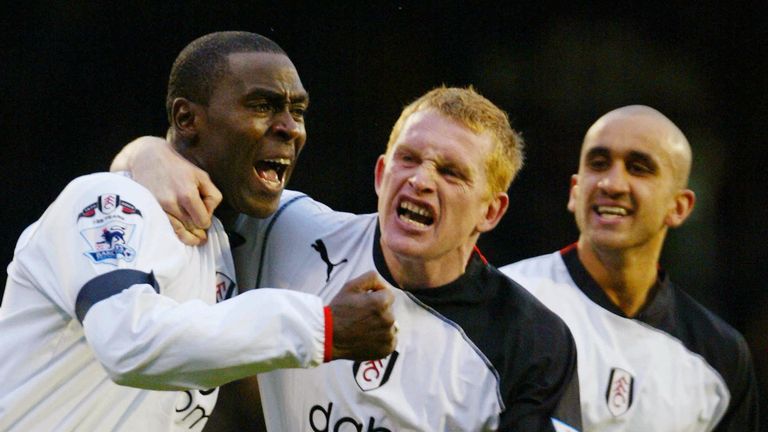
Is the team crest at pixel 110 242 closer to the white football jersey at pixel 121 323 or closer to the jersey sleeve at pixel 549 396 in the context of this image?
the white football jersey at pixel 121 323

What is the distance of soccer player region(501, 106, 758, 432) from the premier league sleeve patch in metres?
2.24

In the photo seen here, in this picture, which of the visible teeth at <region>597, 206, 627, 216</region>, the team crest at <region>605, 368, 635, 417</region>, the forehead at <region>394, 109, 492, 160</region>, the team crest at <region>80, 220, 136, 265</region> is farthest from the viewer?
the visible teeth at <region>597, 206, 627, 216</region>

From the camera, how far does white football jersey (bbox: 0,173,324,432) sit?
2469 millimetres

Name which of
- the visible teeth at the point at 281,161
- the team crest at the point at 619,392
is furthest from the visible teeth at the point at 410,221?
the team crest at the point at 619,392

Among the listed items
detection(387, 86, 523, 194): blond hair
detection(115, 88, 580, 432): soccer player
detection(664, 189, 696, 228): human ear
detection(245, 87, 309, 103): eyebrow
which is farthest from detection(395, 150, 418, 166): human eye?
detection(664, 189, 696, 228): human ear

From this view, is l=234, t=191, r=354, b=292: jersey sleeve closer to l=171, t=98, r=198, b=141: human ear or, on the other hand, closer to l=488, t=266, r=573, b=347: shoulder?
l=171, t=98, r=198, b=141: human ear

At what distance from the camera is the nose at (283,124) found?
10.8 feet

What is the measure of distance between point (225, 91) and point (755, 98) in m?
5.44

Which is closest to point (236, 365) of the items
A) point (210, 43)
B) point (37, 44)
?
point (210, 43)

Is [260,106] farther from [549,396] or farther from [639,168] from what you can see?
[639,168]

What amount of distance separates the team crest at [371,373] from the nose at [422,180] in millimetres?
510

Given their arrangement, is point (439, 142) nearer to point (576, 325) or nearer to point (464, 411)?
point (464, 411)

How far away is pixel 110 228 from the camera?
2637 millimetres

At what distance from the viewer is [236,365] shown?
249cm
